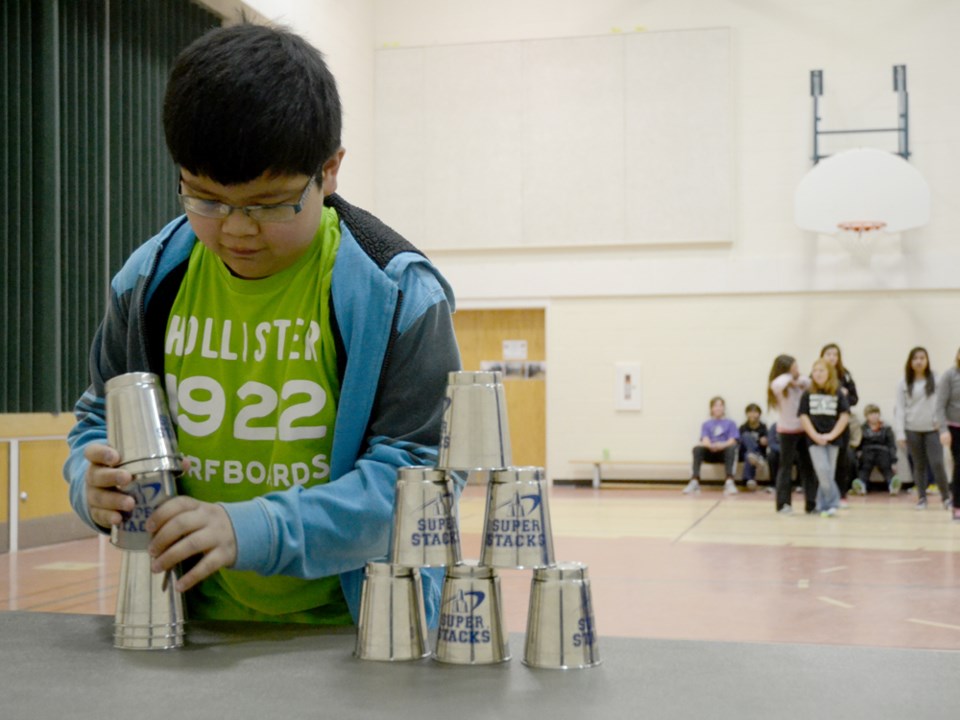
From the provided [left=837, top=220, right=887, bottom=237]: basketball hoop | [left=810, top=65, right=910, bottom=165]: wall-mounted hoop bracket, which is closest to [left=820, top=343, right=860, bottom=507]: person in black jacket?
[left=837, top=220, right=887, bottom=237]: basketball hoop

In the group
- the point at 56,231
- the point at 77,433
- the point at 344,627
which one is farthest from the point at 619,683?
the point at 56,231

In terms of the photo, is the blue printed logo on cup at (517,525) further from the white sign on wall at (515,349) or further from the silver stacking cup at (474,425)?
the white sign on wall at (515,349)

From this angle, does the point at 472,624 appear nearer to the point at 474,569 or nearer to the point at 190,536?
the point at 474,569

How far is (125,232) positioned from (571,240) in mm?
6940

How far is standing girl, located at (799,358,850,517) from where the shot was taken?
1026 cm

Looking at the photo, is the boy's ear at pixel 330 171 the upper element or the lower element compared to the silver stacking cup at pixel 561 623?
upper

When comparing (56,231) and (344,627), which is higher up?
(56,231)

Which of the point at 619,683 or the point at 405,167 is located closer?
the point at 619,683

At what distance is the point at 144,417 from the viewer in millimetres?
1357

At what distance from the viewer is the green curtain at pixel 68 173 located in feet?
27.8

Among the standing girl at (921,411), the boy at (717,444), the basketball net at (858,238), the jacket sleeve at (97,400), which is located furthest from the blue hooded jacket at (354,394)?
the boy at (717,444)

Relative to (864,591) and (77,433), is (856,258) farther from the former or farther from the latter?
(77,433)

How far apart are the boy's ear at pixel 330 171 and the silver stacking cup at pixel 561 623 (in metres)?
0.61

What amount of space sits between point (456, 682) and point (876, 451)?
1374 centimetres
